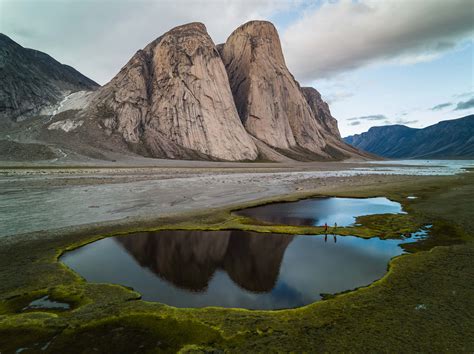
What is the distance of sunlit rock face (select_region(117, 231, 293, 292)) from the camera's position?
45.2ft

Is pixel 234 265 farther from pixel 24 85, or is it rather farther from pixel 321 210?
pixel 24 85

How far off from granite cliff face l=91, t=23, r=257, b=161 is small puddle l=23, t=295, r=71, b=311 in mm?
116493

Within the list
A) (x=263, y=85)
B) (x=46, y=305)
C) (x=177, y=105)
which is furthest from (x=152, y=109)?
(x=46, y=305)

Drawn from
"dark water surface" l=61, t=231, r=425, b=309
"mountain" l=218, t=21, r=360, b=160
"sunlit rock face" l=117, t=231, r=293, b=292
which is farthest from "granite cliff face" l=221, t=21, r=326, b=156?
"dark water surface" l=61, t=231, r=425, b=309

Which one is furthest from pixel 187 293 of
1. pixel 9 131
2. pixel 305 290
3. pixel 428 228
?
pixel 9 131

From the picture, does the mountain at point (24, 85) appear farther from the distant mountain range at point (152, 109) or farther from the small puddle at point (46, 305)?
the small puddle at point (46, 305)

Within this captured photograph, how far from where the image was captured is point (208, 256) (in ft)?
55.7

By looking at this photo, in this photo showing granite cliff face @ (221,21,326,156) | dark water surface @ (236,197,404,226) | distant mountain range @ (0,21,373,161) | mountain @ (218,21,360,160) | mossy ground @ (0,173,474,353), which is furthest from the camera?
granite cliff face @ (221,21,326,156)

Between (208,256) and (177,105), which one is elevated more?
(177,105)

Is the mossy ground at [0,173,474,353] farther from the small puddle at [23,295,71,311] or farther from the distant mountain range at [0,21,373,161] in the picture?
the distant mountain range at [0,21,373,161]

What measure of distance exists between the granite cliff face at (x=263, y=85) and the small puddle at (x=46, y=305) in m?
164

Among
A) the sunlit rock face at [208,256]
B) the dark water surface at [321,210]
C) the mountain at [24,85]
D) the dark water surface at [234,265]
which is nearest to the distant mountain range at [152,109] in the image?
the mountain at [24,85]

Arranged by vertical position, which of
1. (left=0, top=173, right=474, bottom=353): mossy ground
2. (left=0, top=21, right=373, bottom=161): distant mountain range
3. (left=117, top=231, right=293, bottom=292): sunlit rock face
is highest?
(left=0, top=21, right=373, bottom=161): distant mountain range

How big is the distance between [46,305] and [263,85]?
17654cm
